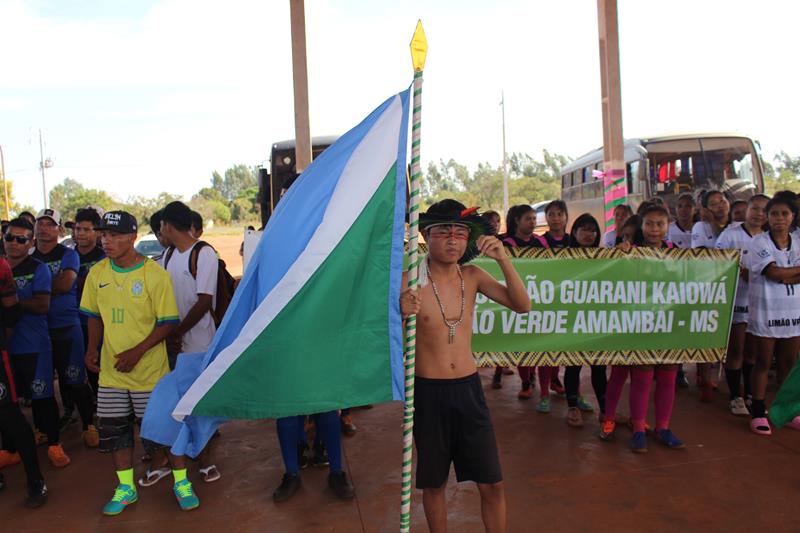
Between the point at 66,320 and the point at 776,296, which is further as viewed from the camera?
the point at 66,320

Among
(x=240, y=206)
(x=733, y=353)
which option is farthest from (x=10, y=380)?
(x=240, y=206)

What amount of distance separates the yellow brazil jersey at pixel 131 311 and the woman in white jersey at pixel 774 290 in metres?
4.42

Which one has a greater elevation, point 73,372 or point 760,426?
point 73,372

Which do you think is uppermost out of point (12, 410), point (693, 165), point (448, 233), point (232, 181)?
point (232, 181)

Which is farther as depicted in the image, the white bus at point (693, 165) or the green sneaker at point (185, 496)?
the white bus at point (693, 165)

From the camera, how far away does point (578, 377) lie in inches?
213

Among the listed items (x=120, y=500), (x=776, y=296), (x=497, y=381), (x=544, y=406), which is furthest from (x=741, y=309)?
(x=120, y=500)

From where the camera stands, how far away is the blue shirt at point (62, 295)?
5168 millimetres

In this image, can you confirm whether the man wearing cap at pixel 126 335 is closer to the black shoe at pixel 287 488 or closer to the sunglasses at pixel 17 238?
the black shoe at pixel 287 488

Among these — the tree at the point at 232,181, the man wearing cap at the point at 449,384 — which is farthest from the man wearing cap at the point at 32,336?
the tree at the point at 232,181

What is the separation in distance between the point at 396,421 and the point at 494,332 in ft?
4.15

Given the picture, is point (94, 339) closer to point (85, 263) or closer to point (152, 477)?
point (152, 477)

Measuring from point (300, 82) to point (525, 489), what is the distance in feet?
15.6

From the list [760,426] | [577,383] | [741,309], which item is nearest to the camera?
[760,426]
